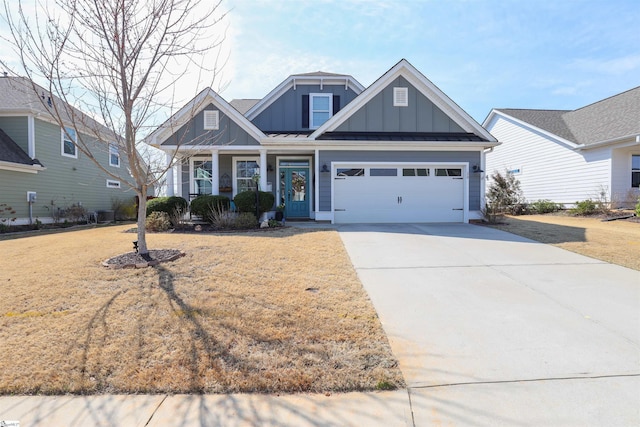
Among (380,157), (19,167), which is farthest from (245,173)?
(19,167)

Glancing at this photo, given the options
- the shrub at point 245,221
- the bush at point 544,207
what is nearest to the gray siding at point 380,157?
the shrub at point 245,221

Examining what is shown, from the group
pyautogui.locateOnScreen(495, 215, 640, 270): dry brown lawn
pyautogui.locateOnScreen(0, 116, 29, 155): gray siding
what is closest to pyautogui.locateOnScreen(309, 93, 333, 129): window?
pyautogui.locateOnScreen(495, 215, 640, 270): dry brown lawn

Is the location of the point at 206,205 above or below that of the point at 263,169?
below

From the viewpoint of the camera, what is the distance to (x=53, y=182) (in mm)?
15008

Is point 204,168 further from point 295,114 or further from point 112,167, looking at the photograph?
point 112,167

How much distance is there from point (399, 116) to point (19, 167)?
15.7 m

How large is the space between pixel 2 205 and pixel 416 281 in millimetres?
16141

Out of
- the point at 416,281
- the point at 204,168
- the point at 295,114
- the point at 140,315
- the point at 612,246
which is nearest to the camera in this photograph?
the point at 140,315

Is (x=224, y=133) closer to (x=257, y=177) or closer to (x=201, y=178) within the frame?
(x=257, y=177)

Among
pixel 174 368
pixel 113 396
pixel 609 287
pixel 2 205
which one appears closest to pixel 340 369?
pixel 174 368

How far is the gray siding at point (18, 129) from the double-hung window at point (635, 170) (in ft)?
91.0

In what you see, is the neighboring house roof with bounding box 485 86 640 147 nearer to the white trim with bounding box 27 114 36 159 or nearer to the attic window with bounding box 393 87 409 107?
the attic window with bounding box 393 87 409 107

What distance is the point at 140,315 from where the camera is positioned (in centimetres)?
376

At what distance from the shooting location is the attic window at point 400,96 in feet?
41.2
